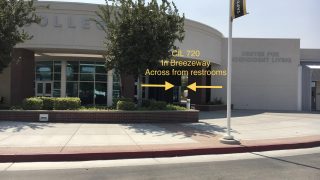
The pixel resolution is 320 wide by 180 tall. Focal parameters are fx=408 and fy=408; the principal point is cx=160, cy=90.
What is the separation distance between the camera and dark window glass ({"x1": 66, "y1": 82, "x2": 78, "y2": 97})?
31.8m

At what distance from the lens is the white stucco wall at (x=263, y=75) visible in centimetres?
3409

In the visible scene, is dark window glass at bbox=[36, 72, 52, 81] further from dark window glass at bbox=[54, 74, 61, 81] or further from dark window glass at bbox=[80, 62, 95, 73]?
dark window glass at bbox=[80, 62, 95, 73]

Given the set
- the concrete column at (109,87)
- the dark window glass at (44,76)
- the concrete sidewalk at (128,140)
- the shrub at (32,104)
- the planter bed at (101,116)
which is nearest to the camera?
the concrete sidewalk at (128,140)

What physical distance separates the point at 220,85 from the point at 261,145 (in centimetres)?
2100

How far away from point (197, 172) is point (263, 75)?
26317mm

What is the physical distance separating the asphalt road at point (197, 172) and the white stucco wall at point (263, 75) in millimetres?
23843

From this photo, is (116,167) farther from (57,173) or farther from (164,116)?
(164,116)

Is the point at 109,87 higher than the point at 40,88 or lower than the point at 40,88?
higher

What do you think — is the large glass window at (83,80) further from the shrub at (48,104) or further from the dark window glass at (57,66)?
the shrub at (48,104)

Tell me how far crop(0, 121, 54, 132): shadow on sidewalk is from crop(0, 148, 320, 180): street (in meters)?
6.85

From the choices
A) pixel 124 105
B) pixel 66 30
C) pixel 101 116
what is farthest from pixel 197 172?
A: pixel 66 30

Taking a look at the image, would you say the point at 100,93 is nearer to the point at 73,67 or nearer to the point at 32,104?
the point at 73,67

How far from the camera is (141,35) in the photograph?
63.4ft

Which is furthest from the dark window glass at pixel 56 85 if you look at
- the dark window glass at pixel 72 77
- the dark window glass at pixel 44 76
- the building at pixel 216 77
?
the dark window glass at pixel 72 77
